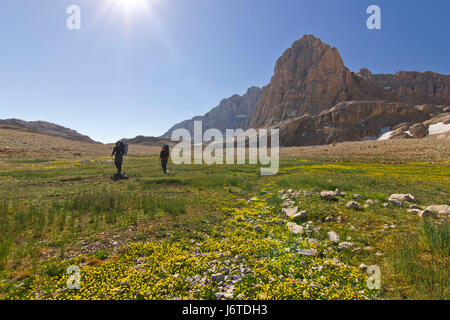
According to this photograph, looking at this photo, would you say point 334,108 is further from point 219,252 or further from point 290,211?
point 219,252

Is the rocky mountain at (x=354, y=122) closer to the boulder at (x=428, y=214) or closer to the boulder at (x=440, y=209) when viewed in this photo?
the boulder at (x=440, y=209)

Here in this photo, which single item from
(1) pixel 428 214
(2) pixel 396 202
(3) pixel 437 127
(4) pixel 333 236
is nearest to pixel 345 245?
(4) pixel 333 236

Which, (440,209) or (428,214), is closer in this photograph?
(428,214)

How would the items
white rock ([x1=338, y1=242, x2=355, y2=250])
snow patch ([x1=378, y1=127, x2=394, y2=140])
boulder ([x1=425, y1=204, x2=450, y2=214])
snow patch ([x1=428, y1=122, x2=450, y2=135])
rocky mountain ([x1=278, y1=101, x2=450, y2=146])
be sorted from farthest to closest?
rocky mountain ([x1=278, y1=101, x2=450, y2=146]) → snow patch ([x1=378, y1=127, x2=394, y2=140]) → snow patch ([x1=428, y1=122, x2=450, y2=135]) → boulder ([x1=425, y1=204, x2=450, y2=214]) → white rock ([x1=338, y1=242, x2=355, y2=250])

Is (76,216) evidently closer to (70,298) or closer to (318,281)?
(70,298)

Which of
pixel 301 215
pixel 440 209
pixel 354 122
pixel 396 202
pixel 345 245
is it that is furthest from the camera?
pixel 354 122

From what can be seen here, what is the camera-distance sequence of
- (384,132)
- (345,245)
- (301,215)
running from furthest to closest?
(384,132), (301,215), (345,245)

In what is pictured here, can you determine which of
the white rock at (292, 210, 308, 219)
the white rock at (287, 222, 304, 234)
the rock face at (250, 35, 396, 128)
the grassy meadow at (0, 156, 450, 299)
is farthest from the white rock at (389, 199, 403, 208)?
the rock face at (250, 35, 396, 128)

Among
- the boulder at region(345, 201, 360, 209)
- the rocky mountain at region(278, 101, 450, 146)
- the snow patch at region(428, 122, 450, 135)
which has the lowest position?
the boulder at region(345, 201, 360, 209)

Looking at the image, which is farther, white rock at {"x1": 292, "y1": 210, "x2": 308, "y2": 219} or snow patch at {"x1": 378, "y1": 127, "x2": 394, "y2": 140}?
snow patch at {"x1": 378, "y1": 127, "x2": 394, "y2": 140}

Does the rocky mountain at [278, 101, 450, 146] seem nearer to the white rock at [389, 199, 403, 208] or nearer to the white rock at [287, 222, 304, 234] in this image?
the white rock at [389, 199, 403, 208]

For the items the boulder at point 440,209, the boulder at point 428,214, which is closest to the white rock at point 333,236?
the boulder at point 428,214

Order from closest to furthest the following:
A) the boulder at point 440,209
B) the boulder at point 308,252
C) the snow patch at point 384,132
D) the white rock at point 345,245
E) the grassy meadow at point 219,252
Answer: the grassy meadow at point 219,252
the boulder at point 308,252
the white rock at point 345,245
the boulder at point 440,209
the snow patch at point 384,132
